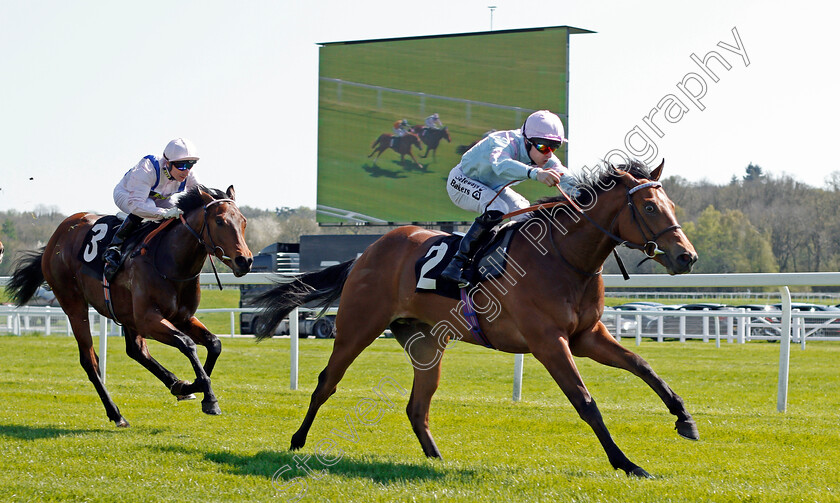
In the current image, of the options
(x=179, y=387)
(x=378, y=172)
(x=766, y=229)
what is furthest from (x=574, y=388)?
(x=766, y=229)

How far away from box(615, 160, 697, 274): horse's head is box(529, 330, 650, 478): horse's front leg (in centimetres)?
61

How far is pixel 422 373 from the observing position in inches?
207

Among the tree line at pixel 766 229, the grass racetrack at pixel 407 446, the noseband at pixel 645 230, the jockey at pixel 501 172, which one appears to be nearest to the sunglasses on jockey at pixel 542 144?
the jockey at pixel 501 172

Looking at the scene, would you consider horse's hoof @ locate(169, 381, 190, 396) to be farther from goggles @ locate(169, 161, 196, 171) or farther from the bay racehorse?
the bay racehorse

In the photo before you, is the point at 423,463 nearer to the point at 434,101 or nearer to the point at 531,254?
the point at 531,254

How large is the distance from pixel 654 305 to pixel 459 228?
7.84 m

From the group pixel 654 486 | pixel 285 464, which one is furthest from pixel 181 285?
pixel 654 486

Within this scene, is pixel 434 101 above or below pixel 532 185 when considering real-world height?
above

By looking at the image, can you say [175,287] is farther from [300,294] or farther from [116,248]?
[300,294]

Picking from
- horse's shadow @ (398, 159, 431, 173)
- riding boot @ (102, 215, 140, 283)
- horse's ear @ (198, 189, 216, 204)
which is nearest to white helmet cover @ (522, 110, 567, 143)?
horse's ear @ (198, 189, 216, 204)

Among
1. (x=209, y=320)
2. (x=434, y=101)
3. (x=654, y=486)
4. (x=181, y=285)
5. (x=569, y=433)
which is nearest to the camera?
(x=654, y=486)

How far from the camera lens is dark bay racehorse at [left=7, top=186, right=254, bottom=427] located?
19.6ft

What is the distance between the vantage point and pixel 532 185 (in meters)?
22.6

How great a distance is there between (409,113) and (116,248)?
60.8 ft
